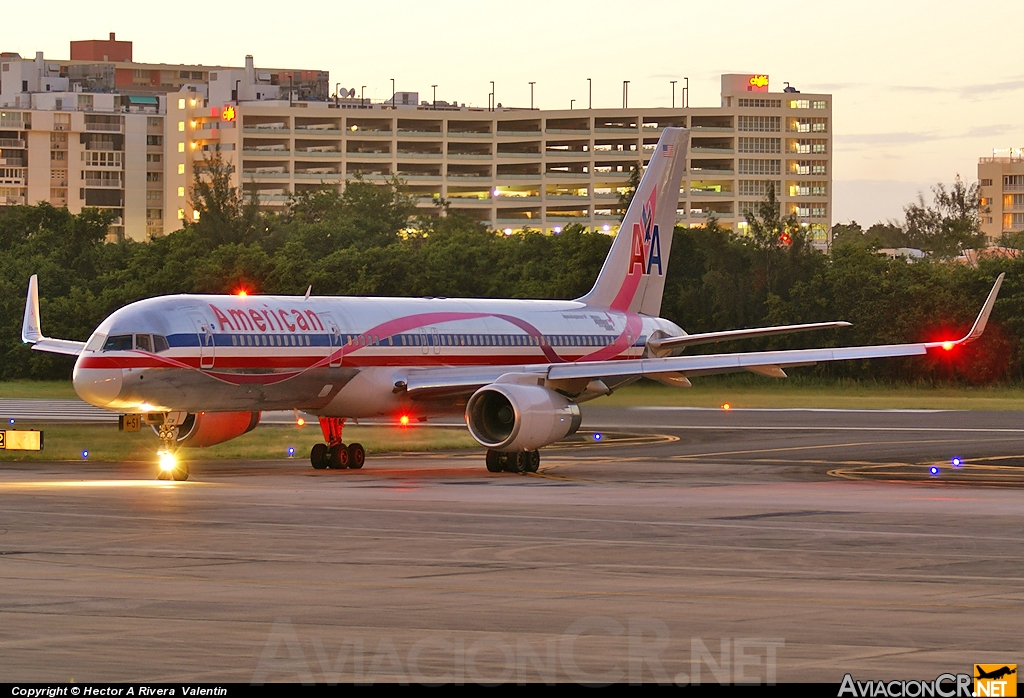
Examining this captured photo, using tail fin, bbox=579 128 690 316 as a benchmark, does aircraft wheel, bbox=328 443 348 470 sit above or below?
below

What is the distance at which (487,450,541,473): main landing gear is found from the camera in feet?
120

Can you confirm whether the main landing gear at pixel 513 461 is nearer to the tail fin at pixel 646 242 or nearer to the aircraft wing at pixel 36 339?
the tail fin at pixel 646 242

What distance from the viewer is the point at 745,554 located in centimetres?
2059

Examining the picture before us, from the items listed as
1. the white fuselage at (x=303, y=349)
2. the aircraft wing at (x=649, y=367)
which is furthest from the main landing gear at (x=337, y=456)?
the aircraft wing at (x=649, y=367)

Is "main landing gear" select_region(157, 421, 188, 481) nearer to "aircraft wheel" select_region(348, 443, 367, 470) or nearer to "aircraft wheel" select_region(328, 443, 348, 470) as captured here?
"aircraft wheel" select_region(328, 443, 348, 470)

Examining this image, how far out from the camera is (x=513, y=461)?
36500mm

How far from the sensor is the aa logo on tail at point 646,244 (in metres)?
47.7

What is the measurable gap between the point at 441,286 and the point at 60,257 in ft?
99.0

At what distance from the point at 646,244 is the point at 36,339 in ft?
57.1

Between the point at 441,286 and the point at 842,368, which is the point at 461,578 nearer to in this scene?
the point at 842,368

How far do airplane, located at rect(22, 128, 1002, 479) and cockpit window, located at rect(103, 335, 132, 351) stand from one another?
3cm

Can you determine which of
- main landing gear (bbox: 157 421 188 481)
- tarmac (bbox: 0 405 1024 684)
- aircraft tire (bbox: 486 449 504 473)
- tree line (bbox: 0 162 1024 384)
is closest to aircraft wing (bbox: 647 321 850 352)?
tarmac (bbox: 0 405 1024 684)

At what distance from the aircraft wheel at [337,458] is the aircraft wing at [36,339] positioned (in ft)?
23.1

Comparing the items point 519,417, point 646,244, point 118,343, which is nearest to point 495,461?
point 519,417
